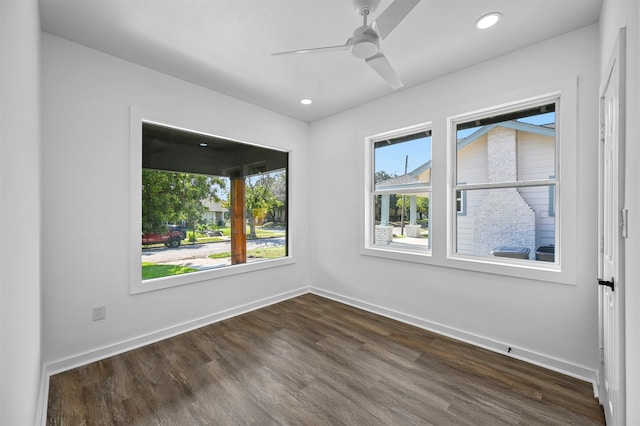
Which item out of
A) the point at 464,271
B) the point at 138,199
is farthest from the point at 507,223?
the point at 138,199

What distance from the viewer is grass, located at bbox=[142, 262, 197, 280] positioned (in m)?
2.82

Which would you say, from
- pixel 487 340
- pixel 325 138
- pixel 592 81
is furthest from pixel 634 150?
pixel 325 138

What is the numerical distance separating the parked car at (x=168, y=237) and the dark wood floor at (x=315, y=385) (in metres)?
1.00

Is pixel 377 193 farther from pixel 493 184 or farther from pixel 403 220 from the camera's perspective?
pixel 493 184

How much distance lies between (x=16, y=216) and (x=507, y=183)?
3392 millimetres

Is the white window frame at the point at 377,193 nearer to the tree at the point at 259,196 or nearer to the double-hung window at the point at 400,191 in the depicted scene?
the double-hung window at the point at 400,191

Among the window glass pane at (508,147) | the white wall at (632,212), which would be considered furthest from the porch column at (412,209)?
the white wall at (632,212)

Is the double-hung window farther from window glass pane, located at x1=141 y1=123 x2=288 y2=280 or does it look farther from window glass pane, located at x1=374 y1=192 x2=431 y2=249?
window glass pane, located at x1=141 y1=123 x2=288 y2=280

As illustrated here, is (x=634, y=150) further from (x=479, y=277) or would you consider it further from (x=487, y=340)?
(x=487, y=340)

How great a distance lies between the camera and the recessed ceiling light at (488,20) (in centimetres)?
201

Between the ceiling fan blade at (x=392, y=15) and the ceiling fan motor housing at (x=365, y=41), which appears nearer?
the ceiling fan blade at (x=392, y=15)

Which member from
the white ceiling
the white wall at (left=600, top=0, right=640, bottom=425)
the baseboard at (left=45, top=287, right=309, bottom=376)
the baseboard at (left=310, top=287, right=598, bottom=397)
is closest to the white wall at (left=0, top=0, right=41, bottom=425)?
the white ceiling

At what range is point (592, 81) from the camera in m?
2.11

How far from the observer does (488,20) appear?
2062mm
